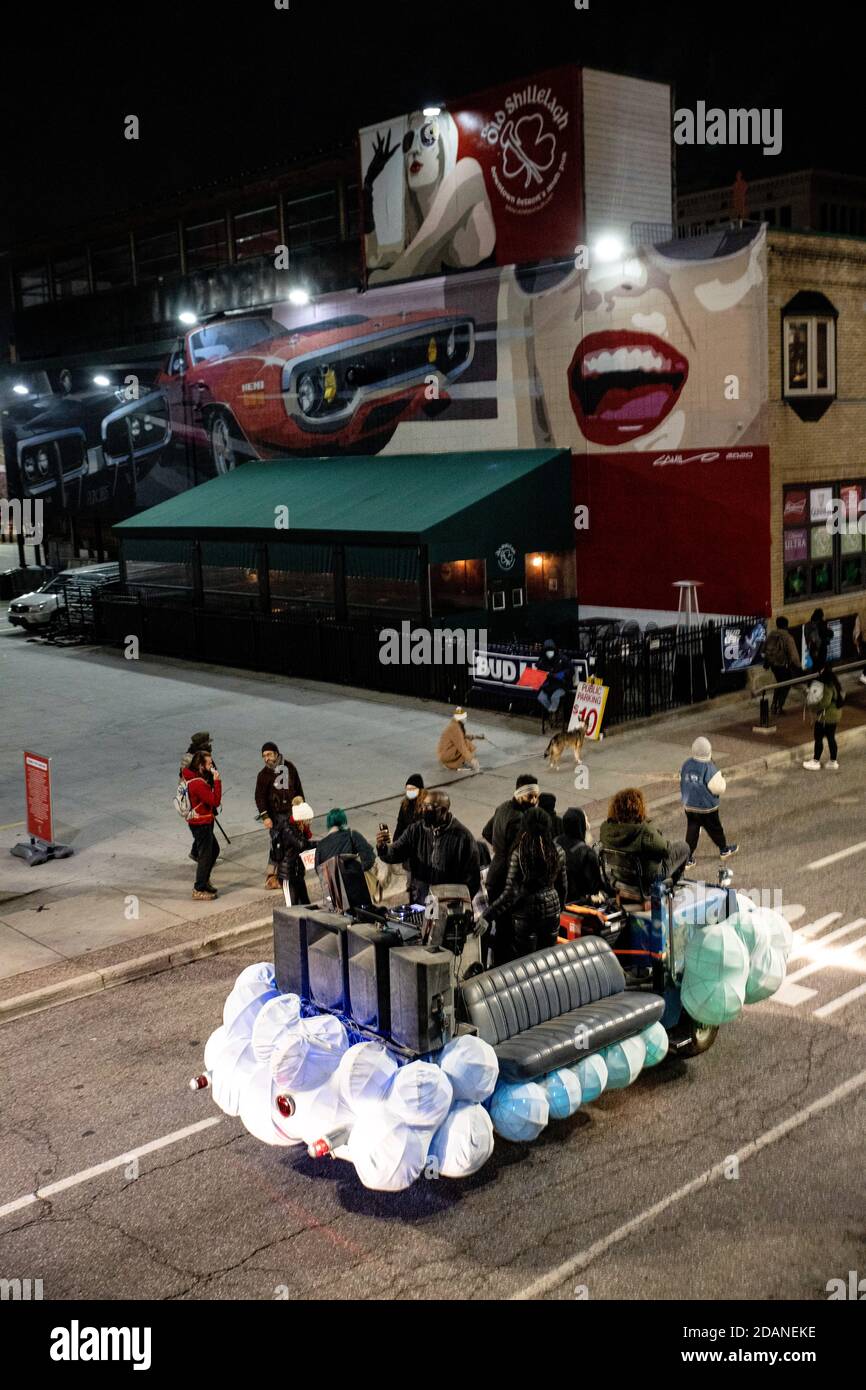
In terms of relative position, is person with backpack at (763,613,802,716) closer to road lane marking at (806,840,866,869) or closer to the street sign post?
road lane marking at (806,840,866,869)

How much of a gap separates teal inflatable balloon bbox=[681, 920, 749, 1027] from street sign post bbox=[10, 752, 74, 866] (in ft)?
25.9

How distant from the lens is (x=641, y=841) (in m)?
9.28

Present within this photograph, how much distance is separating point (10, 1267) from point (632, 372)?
20.4 metres

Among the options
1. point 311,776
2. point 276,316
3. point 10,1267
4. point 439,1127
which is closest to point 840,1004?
point 439,1127

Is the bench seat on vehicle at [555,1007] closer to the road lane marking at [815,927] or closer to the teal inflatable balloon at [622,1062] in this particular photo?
the teal inflatable balloon at [622,1062]

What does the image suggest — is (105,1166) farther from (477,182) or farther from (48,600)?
(48,600)

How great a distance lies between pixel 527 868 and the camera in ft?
28.4

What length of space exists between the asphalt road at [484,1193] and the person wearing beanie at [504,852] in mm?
1224

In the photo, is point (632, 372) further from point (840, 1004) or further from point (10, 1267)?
point (10, 1267)

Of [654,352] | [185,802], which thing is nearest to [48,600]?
[654,352]

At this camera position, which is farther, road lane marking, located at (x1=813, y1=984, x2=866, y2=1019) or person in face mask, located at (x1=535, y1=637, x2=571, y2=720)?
person in face mask, located at (x1=535, y1=637, x2=571, y2=720)

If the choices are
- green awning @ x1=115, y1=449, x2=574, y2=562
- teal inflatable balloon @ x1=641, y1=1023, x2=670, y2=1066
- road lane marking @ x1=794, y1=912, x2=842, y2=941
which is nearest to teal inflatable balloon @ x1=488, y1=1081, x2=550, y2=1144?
teal inflatable balloon @ x1=641, y1=1023, x2=670, y2=1066

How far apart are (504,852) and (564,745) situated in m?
8.29

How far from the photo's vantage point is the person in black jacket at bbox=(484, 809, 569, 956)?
8680mm
